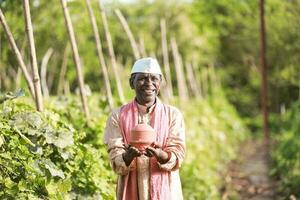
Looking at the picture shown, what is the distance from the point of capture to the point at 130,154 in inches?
161

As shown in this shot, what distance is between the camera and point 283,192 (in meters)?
9.30

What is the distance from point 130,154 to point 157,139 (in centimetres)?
30

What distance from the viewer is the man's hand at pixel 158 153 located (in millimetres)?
4105

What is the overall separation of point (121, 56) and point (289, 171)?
1064 centimetres

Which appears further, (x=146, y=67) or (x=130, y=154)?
(x=146, y=67)

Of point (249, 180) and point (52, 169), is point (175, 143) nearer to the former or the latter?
point (52, 169)

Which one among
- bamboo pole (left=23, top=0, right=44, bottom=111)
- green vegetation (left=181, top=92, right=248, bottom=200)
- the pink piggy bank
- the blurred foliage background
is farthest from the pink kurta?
green vegetation (left=181, top=92, right=248, bottom=200)

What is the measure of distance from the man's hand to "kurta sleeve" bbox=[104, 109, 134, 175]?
192 mm

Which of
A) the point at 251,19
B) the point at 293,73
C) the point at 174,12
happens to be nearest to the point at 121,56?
the point at 174,12

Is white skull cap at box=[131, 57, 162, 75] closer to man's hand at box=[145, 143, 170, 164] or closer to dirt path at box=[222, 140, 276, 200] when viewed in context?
man's hand at box=[145, 143, 170, 164]

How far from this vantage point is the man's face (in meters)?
4.32

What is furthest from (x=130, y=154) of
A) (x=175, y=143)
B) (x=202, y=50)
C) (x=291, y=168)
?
(x=202, y=50)

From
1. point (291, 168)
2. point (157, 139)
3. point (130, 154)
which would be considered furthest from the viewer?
point (291, 168)

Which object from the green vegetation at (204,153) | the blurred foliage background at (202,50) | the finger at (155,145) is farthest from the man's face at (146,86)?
the green vegetation at (204,153)
